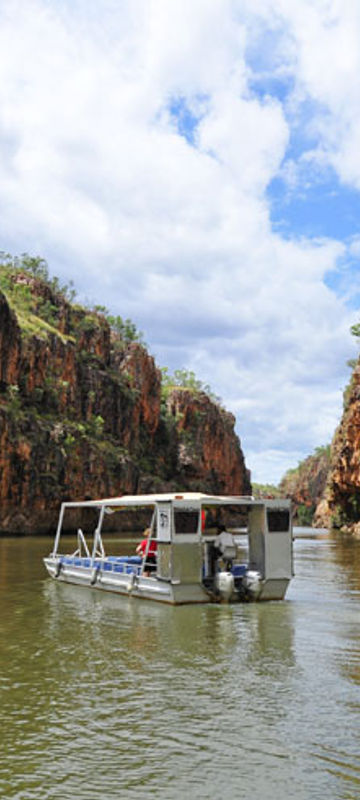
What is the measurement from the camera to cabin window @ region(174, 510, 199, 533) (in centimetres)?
2411

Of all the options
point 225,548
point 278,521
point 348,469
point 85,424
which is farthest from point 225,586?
point 85,424

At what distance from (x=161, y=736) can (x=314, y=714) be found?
8.90 feet

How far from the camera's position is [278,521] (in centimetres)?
2578

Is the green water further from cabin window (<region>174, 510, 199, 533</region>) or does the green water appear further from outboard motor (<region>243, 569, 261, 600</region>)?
cabin window (<region>174, 510, 199, 533</region>)

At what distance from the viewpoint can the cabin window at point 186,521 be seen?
24109mm

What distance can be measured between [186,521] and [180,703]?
1147 cm

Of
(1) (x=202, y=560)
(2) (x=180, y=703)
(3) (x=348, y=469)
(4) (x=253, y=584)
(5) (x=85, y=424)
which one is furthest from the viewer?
(5) (x=85, y=424)

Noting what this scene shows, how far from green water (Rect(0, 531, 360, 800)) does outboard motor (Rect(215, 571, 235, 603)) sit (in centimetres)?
69

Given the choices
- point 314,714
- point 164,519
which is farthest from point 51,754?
point 164,519

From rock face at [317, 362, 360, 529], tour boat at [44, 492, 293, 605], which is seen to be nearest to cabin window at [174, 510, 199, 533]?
tour boat at [44, 492, 293, 605]

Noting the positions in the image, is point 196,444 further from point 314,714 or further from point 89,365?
point 314,714

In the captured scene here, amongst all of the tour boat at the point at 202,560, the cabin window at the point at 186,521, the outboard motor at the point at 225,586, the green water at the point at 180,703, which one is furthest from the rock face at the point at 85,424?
the green water at the point at 180,703

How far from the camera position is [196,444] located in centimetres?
14675

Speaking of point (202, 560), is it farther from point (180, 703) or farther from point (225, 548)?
point (180, 703)
